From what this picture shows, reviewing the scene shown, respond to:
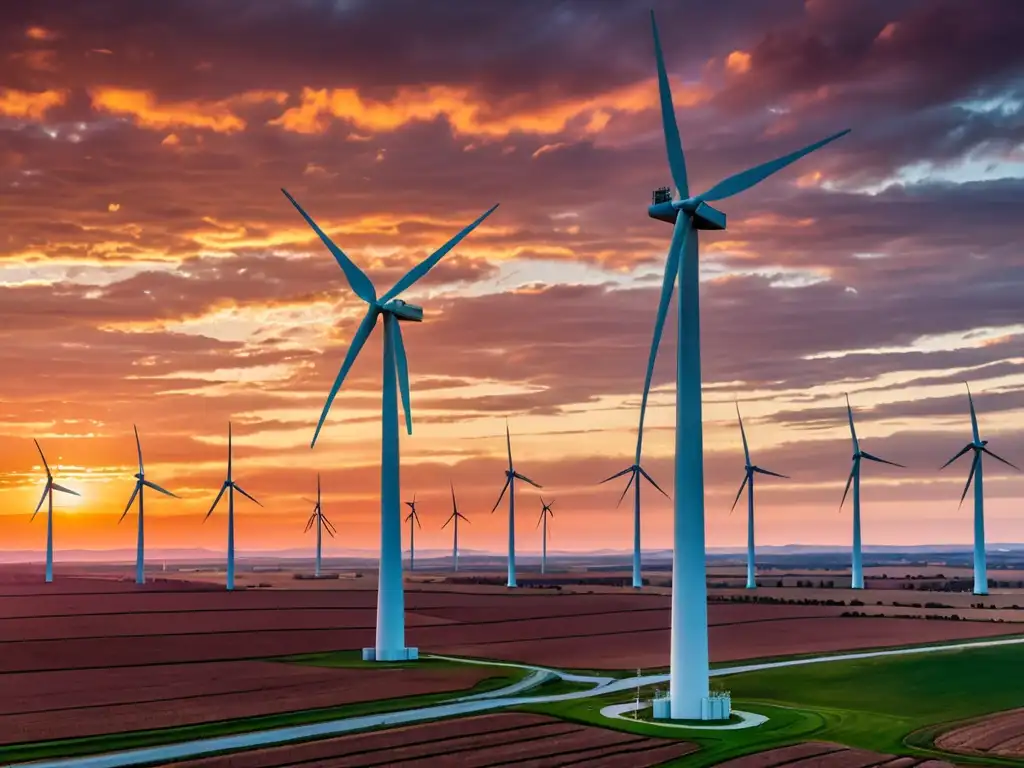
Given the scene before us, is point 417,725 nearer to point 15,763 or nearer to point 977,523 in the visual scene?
point 15,763

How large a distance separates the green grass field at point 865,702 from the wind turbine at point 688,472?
3.34 m

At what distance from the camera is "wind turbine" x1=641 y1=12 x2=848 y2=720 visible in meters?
60.4

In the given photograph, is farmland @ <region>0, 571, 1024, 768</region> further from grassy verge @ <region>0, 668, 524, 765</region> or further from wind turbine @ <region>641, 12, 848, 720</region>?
wind turbine @ <region>641, 12, 848, 720</region>

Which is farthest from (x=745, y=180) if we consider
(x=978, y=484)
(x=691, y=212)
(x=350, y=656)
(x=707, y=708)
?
(x=978, y=484)

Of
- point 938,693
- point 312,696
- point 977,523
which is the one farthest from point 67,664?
point 977,523

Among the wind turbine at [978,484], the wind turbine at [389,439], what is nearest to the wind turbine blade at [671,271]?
the wind turbine at [389,439]

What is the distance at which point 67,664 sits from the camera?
88.4 metres

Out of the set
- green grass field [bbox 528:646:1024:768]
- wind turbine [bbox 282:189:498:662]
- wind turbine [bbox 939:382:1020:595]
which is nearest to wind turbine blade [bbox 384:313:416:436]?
wind turbine [bbox 282:189:498:662]

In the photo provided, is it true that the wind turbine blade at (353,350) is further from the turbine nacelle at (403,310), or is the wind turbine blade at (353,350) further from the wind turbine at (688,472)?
the wind turbine at (688,472)

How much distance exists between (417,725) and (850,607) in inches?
3827

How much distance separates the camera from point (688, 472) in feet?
199

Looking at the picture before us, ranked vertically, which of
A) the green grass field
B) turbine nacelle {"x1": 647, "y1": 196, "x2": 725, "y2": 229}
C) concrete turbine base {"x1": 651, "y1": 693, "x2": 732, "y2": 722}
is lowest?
the green grass field

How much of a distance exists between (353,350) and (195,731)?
113 feet

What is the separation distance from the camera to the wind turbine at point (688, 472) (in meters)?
60.4
